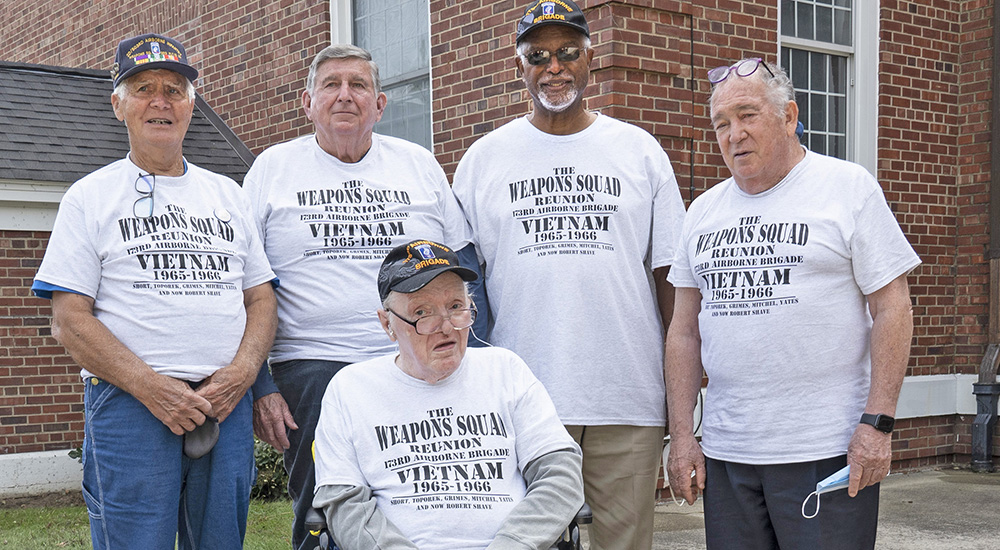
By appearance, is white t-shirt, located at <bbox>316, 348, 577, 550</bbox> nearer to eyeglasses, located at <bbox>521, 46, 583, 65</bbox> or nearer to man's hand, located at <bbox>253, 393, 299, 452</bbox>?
man's hand, located at <bbox>253, 393, 299, 452</bbox>

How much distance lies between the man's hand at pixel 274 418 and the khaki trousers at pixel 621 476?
2.91ft

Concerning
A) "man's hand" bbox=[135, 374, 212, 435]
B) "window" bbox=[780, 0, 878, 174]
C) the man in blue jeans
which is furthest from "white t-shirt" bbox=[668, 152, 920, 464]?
"window" bbox=[780, 0, 878, 174]

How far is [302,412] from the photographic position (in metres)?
3.20

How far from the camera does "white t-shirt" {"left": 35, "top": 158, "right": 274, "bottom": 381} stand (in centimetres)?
284

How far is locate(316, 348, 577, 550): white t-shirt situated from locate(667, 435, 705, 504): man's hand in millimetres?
393

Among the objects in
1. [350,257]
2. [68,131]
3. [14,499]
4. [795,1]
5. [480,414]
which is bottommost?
[14,499]

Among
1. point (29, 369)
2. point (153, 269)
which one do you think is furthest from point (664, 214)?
point (29, 369)

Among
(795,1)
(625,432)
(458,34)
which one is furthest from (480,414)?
(795,1)

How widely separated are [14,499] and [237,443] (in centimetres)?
538

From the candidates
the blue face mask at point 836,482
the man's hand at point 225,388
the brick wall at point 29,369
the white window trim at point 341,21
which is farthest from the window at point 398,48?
the blue face mask at point 836,482

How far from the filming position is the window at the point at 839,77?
6.89 m

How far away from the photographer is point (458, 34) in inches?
265

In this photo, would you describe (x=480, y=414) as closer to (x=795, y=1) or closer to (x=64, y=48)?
(x=795, y=1)

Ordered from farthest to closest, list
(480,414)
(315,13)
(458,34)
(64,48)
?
(64,48) < (315,13) < (458,34) < (480,414)
